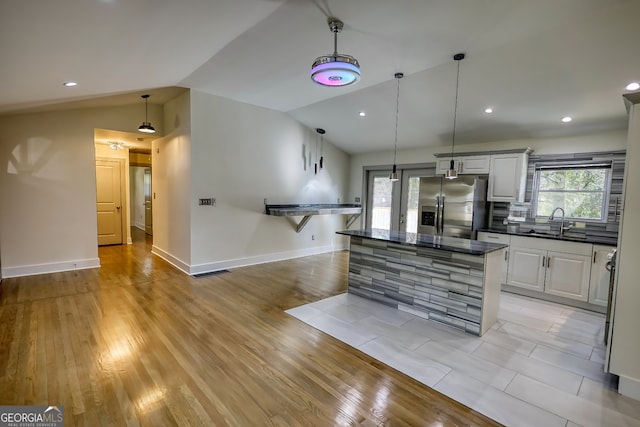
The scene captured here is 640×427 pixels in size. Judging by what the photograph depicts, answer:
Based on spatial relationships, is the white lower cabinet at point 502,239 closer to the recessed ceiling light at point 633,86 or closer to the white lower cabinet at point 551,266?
the white lower cabinet at point 551,266

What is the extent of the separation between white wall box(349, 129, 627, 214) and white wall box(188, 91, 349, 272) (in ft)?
3.12

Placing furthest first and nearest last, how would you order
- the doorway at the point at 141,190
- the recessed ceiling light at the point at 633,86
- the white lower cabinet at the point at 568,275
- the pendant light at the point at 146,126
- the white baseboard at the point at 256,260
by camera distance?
the doorway at the point at 141,190, the white baseboard at the point at 256,260, the pendant light at the point at 146,126, the white lower cabinet at the point at 568,275, the recessed ceiling light at the point at 633,86

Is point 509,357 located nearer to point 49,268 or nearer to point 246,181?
point 246,181

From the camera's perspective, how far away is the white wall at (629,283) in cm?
220

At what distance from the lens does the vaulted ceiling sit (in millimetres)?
2334

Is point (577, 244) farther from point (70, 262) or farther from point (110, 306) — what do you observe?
point (70, 262)

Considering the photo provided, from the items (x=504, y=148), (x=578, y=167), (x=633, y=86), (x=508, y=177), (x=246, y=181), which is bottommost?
(x=246, y=181)

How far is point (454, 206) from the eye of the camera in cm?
497

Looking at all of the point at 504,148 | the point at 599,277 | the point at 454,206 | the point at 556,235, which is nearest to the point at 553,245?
the point at 556,235

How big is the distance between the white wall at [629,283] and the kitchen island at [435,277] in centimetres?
98

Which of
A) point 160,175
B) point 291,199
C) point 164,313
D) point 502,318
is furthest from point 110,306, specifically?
point 502,318

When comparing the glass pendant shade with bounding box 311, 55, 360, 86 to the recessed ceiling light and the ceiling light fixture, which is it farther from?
the recessed ceiling light

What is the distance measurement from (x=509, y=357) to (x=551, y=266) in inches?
84.5

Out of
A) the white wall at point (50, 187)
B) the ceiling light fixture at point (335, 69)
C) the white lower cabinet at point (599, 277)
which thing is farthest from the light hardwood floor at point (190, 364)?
the white lower cabinet at point (599, 277)
